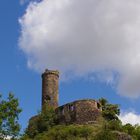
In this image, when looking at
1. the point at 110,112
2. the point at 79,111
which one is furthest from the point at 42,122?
the point at 110,112

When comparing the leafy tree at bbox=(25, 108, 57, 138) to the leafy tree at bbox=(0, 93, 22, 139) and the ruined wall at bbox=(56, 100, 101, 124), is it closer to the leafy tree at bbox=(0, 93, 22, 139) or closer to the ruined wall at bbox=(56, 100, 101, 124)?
the ruined wall at bbox=(56, 100, 101, 124)

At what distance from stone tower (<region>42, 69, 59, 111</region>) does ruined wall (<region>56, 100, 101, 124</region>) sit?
3.98 m

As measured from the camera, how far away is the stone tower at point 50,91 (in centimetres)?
5794

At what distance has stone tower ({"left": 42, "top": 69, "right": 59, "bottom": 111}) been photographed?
57.9 m

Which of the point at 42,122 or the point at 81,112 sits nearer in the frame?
the point at 81,112

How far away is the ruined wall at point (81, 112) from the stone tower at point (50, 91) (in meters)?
3.98

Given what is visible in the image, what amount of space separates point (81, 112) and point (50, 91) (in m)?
6.45

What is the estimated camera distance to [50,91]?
58062 millimetres

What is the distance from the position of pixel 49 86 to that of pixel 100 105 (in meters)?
7.05

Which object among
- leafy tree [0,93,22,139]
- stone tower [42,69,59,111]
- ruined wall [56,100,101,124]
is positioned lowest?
leafy tree [0,93,22,139]

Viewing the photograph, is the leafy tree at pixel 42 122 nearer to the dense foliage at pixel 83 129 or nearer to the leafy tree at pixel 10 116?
the dense foliage at pixel 83 129

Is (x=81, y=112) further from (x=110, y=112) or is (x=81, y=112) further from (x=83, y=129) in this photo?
(x=83, y=129)

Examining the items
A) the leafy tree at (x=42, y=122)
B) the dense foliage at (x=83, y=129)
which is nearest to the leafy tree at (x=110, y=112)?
the dense foliage at (x=83, y=129)

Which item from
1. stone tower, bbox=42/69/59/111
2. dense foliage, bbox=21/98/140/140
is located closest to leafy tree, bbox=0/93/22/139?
dense foliage, bbox=21/98/140/140
